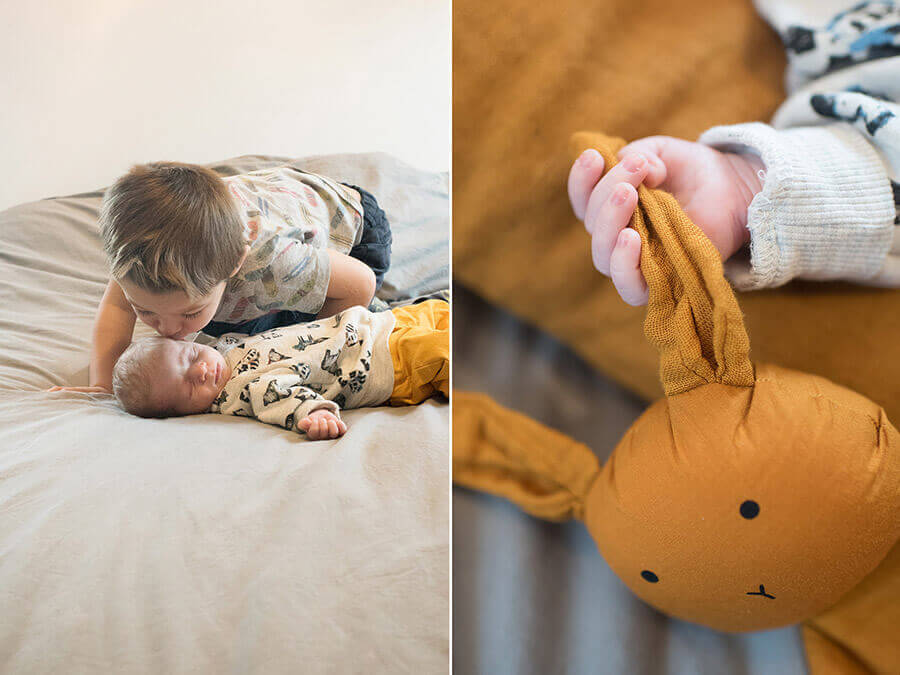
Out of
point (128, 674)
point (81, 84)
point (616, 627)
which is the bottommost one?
point (616, 627)

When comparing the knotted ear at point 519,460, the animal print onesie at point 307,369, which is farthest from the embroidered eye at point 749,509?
the animal print onesie at point 307,369

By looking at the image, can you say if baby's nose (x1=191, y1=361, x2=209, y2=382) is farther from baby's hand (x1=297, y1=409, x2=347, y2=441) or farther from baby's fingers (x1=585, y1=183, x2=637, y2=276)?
baby's fingers (x1=585, y1=183, x2=637, y2=276)

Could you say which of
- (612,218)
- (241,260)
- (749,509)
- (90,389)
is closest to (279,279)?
(241,260)

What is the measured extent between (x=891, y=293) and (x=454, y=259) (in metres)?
0.38

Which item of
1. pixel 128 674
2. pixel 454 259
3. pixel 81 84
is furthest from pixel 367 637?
pixel 81 84

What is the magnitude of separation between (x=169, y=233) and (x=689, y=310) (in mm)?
367

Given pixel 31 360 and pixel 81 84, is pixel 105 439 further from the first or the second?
pixel 81 84

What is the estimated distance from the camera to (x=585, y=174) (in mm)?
520

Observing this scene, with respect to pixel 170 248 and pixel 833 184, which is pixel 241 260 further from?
pixel 833 184

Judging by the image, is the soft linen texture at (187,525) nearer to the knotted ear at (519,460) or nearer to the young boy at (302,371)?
the young boy at (302,371)

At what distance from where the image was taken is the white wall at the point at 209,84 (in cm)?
48

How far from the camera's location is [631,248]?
0.46m

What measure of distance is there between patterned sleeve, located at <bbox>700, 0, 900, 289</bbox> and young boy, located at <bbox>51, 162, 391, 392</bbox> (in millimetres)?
305

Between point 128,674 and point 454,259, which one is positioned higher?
point 454,259
